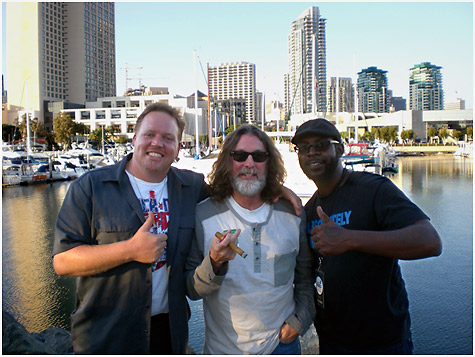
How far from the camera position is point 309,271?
3012 millimetres

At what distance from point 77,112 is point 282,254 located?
115 m

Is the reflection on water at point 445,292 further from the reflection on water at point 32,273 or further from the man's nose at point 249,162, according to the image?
the reflection on water at point 32,273

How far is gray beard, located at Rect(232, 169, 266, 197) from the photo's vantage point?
2.93m

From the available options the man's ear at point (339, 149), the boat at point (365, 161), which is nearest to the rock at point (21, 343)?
the man's ear at point (339, 149)

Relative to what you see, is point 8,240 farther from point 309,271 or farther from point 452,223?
point 452,223

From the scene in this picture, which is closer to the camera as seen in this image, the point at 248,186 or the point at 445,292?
the point at 248,186

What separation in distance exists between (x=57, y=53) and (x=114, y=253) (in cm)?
15516

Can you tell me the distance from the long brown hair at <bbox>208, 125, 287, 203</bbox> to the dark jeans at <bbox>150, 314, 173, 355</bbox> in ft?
3.24

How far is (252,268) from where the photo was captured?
279 cm

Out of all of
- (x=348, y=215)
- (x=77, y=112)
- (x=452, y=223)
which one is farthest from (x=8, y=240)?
(x=77, y=112)

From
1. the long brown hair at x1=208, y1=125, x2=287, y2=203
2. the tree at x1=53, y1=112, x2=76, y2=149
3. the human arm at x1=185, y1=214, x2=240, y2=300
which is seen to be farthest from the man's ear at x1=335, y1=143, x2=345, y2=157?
the tree at x1=53, y1=112, x2=76, y2=149

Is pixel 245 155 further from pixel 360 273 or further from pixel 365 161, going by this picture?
pixel 365 161

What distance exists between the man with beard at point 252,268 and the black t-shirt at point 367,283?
27 cm

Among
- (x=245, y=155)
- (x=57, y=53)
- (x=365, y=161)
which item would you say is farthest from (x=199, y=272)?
(x=57, y=53)
